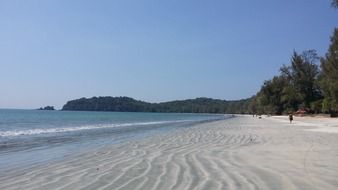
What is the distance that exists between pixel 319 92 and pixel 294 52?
1184 centimetres

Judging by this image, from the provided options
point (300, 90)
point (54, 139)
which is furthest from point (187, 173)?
point (300, 90)

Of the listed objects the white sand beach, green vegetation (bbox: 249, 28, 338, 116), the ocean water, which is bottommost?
the white sand beach

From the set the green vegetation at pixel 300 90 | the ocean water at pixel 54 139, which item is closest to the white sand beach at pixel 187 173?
the ocean water at pixel 54 139

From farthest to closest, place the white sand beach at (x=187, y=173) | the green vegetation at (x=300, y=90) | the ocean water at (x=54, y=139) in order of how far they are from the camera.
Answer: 1. the green vegetation at (x=300, y=90)
2. the ocean water at (x=54, y=139)
3. the white sand beach at (x=187, y=173)

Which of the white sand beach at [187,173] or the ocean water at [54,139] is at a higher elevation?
the ocean water at [54,139]

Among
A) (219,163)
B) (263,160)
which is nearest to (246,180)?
(219,163)

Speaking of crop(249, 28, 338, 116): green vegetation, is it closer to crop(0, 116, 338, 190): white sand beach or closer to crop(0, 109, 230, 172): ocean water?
crop(0, 109, 230, 172): ocean water

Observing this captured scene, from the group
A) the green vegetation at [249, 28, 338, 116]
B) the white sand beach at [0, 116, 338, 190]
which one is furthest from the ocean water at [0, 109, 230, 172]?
the green vegetation at [249, 28, 338, 116]

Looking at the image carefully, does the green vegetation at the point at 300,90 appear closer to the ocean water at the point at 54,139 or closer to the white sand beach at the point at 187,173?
the ocean water at the point at 54,139

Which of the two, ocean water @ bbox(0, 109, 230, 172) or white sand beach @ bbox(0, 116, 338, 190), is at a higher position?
ocean water @ bbox(0, 109, 230, 172)

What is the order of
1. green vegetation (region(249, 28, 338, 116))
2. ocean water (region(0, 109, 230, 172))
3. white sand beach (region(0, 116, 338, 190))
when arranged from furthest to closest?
green vegetation (region(249, 28, 338, 116)), ocean water (region(0, 109, 230, 172)), white sand beach (region(0, 116, 338, 190))

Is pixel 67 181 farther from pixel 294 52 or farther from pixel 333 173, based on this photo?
pixel 294 52

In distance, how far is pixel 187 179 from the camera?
8.99 m

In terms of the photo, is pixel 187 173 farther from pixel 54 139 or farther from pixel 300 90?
pixel 300 90
